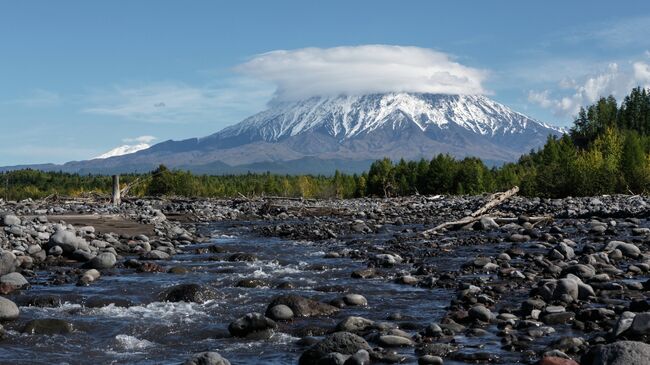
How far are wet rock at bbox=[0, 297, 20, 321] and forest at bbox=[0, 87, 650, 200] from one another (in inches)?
1301

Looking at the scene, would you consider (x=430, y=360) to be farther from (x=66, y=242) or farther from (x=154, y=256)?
(x=66, y=242)

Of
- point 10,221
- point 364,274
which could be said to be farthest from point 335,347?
point 10,221

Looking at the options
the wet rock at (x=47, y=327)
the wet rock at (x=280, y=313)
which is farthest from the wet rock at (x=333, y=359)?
the wet rock at (x=47, y=327)

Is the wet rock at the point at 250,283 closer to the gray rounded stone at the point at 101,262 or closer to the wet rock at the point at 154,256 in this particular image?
the gray rounded stone at the point at 101,262

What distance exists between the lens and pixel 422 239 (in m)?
28.7

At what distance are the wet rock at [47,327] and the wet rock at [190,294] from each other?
9.80 ft

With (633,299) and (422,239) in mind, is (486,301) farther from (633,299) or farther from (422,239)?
(422,239)

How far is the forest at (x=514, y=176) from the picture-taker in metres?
66.1

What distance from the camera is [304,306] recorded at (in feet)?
44.2

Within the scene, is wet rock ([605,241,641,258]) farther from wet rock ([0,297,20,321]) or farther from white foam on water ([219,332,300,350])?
wet rock ([0,297,20,321])

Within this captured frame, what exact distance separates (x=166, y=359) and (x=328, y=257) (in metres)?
13.2

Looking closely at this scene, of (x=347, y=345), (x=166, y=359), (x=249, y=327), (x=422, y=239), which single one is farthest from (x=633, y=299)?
(x=422, y=239)

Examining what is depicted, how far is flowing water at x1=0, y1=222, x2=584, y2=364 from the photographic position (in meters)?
10.7

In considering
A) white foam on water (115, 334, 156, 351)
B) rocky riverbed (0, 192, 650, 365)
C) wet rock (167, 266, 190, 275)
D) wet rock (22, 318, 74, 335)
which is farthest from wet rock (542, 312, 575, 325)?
wet rock (167, 266, 190, 275)
